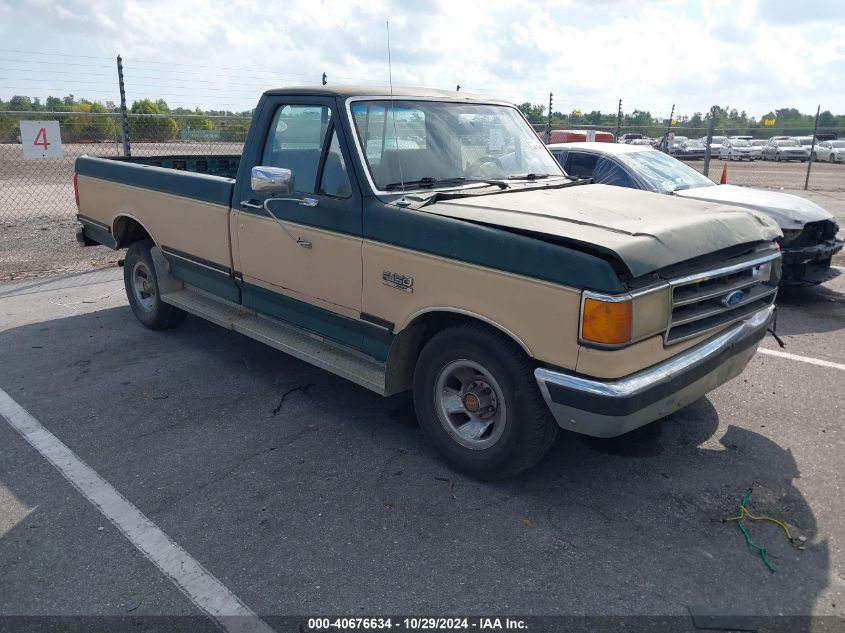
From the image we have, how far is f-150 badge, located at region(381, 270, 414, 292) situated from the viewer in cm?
384

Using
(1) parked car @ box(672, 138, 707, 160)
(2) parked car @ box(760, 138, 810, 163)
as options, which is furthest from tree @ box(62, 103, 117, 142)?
(2) parked car @ box(760, 138, 810, 163)

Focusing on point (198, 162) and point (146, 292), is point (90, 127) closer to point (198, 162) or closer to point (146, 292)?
point (198, 162)

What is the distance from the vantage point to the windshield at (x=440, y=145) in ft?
14.0

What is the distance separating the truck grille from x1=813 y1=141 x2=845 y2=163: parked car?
111 ft

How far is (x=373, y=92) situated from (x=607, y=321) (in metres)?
2.37

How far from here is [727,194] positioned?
25.7ft

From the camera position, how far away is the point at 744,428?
4523 mm

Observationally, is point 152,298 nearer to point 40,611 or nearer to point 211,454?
point 211,454

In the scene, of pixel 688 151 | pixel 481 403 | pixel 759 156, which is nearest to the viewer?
pixel 481 403

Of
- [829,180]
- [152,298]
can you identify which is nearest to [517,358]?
[152,298]

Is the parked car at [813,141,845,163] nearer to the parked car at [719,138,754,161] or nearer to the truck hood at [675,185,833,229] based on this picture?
the parked car at [719,138,754,161]

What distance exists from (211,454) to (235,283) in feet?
4.93

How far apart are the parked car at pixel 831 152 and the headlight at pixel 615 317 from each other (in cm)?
3519

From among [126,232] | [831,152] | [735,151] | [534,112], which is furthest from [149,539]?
[735,151]
